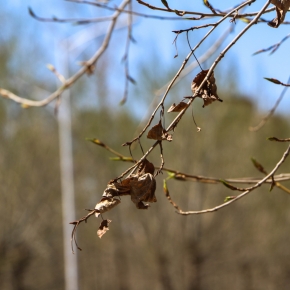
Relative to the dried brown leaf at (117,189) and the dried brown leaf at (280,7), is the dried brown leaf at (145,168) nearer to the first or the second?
the dried brown leaf at (117,189)

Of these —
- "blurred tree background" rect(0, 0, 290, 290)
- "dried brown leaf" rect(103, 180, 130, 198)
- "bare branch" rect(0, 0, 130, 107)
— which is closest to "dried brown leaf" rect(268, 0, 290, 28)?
"dried brown leaf" rect(103, 180, 130, 198)

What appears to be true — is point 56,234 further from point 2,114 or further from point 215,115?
point 215,115

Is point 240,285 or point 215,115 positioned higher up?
point 215,115

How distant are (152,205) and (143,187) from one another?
10.4 m

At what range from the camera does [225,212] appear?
11094 mm

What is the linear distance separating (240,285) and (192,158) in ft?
13.5

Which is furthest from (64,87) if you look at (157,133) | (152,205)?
(152,205)

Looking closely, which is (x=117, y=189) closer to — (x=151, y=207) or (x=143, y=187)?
(x=143, y=187)

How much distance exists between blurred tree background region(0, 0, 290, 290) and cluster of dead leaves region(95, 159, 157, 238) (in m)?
8.60

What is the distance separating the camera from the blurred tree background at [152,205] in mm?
10008

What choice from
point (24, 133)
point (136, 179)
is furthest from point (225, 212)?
point (136, 179)

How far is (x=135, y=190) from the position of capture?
707 millimetres

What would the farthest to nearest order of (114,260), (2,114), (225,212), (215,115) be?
(114,260)
(225,212)
(215,115)
(2,114)

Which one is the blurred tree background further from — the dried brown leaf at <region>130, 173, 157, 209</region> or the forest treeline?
the dried brown leaf at <region>130, 173, 157, 209</region>
